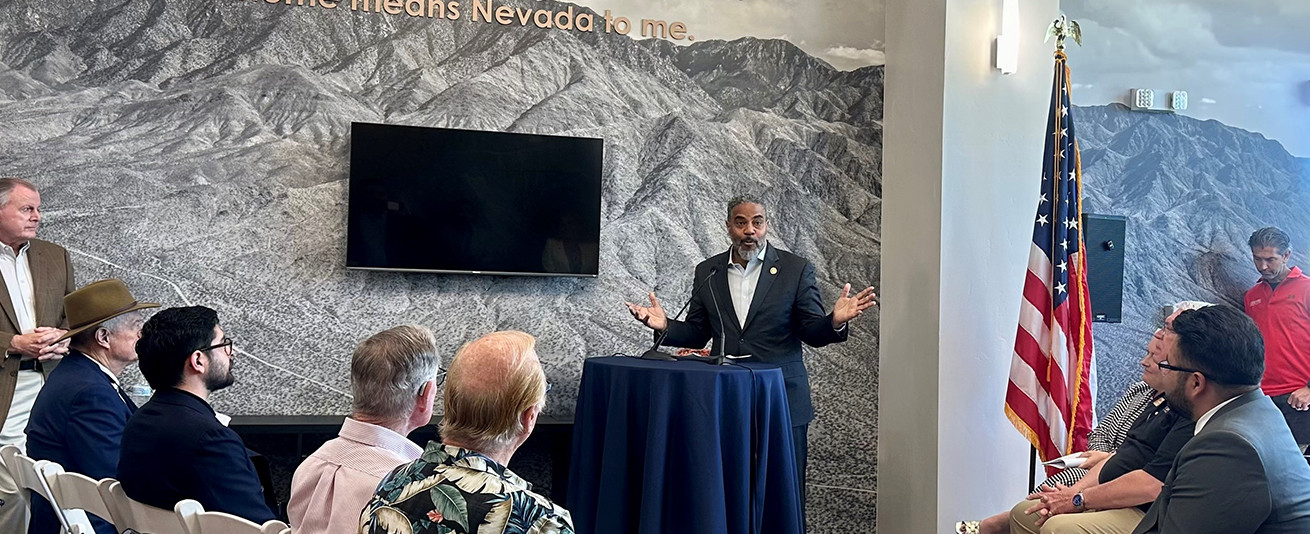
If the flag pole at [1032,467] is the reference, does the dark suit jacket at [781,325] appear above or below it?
above

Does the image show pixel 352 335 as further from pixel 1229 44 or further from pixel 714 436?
pixel 1229 44

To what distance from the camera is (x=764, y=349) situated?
4.52 m

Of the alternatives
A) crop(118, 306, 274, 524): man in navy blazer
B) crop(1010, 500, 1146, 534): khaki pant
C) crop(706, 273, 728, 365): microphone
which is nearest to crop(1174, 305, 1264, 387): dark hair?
crop(1010, 500, 1146, 534): khaki pant

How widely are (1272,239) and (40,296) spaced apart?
213 inches

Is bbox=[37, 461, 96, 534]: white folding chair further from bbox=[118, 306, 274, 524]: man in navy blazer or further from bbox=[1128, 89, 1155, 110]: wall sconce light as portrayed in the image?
bbox=[1128, 89, 1155, 110]: wall sconce light

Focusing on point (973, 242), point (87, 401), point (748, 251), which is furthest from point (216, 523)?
point (973, 242)

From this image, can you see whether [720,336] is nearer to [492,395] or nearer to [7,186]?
[492,395]

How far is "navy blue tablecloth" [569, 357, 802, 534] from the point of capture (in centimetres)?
363

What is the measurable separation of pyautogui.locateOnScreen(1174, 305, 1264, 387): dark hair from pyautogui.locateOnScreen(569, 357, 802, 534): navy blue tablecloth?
136 cm

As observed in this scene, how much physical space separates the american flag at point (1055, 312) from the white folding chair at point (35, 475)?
3.56 meters

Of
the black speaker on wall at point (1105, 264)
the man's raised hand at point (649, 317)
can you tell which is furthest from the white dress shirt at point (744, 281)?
the black speaker on wall at point (1105, 264)

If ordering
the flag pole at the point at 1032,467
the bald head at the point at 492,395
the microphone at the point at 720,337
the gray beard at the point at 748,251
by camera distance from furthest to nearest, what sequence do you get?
the flag pole at the point at 1032,467 < the gray beard at the point at 748,251 < the microphone at the point at 720,337 < the bald head at the point at 492,395

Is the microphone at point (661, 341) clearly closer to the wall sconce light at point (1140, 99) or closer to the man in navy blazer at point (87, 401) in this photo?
the man in navy blazer at point (87, 401)

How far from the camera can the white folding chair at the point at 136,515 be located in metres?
2.34
